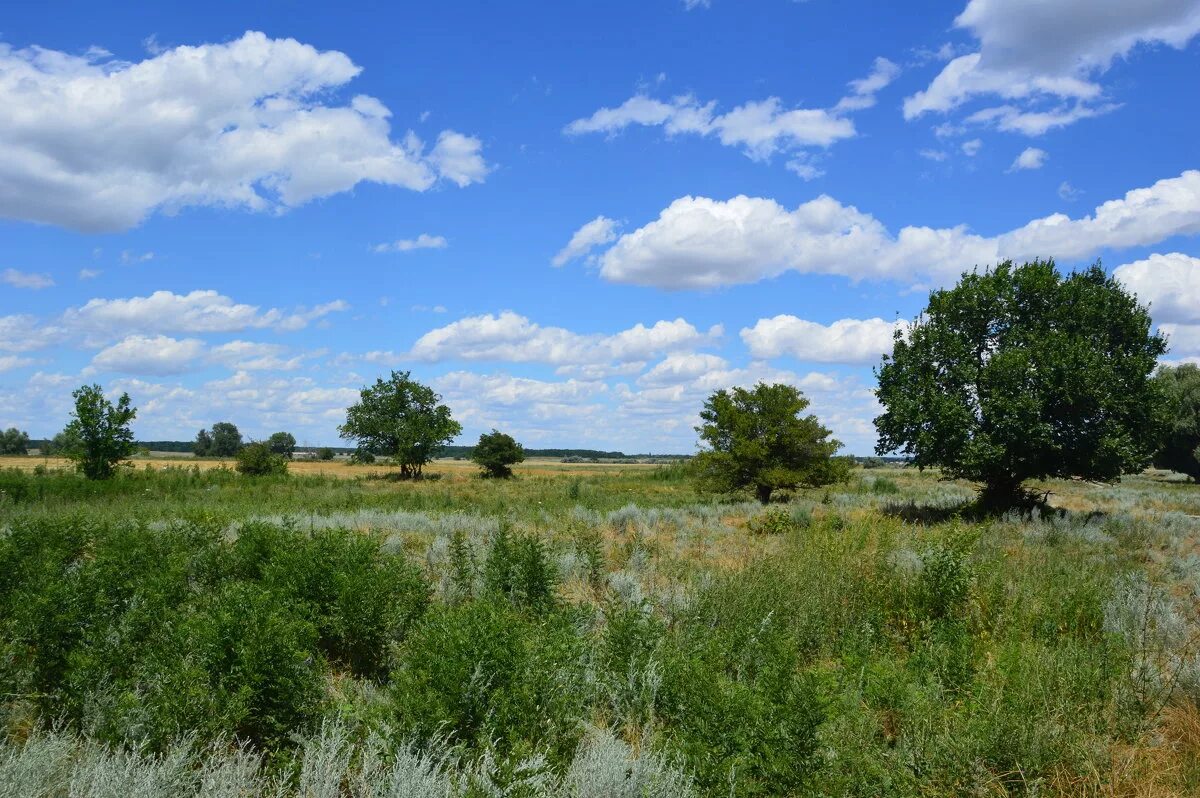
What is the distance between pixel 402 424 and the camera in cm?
5041

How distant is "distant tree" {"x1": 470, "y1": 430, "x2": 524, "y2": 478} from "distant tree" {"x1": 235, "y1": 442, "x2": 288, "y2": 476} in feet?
40.6

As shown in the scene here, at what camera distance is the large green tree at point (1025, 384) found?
1803cm

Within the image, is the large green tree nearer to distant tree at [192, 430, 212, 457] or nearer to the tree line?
the tree line

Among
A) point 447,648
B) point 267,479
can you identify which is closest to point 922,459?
point 447,648

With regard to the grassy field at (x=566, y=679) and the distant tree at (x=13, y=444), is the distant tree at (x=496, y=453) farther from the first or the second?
the distant tree at (x=13, y=444)

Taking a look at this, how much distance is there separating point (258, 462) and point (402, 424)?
9711 millimetres

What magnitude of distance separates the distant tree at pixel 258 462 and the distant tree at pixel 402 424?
702 cm

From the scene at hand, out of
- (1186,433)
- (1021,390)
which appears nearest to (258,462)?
(1021,390)

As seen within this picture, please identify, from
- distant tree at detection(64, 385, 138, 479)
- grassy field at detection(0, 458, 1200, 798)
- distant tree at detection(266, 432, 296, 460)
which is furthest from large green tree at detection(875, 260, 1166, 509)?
distant tree at detection(266, 432, 296, 460)

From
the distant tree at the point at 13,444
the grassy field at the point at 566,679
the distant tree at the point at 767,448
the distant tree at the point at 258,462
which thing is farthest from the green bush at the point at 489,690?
the distant tree at the point at 13,444

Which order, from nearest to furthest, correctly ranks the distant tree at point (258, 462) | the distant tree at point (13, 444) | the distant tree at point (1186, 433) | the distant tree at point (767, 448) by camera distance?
the distant tree at point (767, 448)
the distant tree at point (258, 462)
the distant tree at point (1186, 433)
the distant tree at point (13, 444)

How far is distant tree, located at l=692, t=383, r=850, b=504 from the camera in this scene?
2450 cm

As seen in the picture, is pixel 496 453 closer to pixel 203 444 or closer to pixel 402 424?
pixel 402 424

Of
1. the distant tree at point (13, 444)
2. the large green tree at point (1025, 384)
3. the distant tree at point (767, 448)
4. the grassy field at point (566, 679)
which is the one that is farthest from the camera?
the distant tree at point (13, 444)
